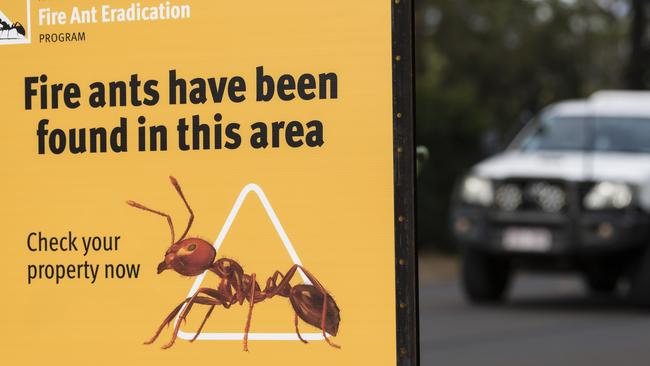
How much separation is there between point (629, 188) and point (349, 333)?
1099 cm

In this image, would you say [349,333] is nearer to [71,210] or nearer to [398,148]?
[398,148]

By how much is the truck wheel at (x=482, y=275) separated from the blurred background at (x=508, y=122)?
0.20 metres

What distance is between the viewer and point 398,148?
386 cm

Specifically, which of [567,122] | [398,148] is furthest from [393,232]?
[567,122]

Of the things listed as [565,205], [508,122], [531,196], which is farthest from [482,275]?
[508,122]

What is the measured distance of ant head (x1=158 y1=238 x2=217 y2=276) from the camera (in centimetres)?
398

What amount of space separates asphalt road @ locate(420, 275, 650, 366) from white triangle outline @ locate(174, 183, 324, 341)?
A: 6.28 meters

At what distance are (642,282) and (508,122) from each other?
81.8 feet

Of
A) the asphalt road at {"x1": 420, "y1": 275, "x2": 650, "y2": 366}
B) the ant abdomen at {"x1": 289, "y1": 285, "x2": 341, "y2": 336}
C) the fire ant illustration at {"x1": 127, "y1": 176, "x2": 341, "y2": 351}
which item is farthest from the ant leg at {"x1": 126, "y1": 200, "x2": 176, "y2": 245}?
the asphalt road at {"x1": 420, "y1": 275, "x2": 650, "y2": 366}

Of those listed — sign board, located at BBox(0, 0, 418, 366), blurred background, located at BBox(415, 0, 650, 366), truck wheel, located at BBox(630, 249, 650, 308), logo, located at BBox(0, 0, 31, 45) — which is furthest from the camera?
truck wheel, located at BBox(630, 249, 650, 308)

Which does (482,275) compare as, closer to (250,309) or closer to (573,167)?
(573,167)

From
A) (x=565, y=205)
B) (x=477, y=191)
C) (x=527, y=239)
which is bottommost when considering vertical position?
(x=527, y=239)

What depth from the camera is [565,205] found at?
14.7 metres

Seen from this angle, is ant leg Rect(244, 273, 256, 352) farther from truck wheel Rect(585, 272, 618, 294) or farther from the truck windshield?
truck wheel Rect(585, 272, 618, 294)
